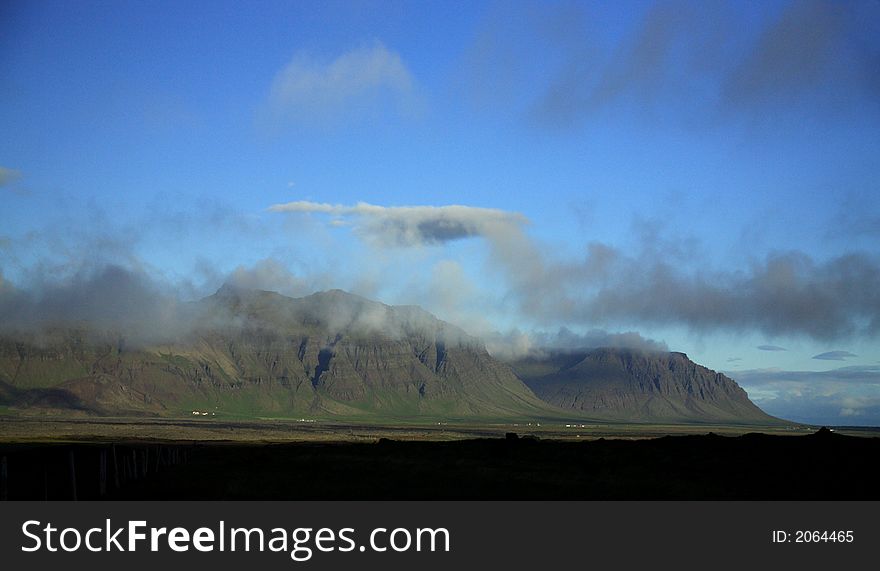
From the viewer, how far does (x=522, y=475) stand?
152 ft

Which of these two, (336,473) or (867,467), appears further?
(336,473)

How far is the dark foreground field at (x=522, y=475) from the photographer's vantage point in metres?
34.4

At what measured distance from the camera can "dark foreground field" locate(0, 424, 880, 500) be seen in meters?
34.4
